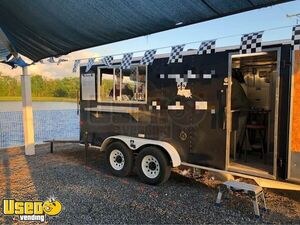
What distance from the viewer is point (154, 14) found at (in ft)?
12.3

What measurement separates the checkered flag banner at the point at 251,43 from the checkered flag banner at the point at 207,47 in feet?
1.78

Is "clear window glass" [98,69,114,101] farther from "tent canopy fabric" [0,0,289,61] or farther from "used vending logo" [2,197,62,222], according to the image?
"used vending logo" [2,197,62,222]

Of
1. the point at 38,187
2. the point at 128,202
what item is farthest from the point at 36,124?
the point at 128,202

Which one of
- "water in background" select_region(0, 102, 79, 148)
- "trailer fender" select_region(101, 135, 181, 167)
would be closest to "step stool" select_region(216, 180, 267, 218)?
"trailer fender" select_region(101, 135, 181, 167)

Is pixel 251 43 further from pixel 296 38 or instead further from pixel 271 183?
pixel 271 183

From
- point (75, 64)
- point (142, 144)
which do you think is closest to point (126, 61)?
point (142, 144)

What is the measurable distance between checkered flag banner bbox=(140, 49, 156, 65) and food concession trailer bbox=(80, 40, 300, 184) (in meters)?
0.10

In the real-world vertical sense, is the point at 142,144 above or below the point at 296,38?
below

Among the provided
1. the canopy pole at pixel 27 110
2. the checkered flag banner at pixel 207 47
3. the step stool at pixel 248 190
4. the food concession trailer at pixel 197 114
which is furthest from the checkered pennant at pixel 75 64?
the step stool at pixel 248 190

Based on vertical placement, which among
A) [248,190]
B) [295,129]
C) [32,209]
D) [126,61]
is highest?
[126,61]

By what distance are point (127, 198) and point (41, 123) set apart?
7.98 metres

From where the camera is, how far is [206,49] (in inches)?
190

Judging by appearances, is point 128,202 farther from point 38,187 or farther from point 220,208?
point 38,187

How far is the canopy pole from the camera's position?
27.1 feet
